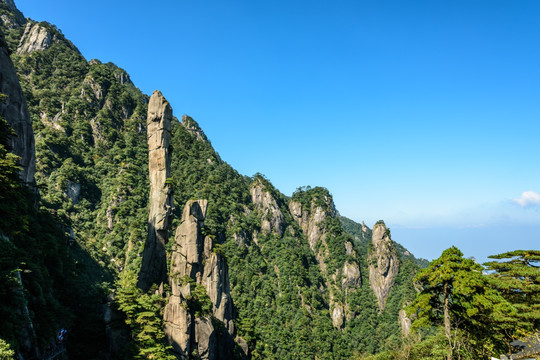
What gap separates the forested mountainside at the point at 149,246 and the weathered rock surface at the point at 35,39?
557 millimetres

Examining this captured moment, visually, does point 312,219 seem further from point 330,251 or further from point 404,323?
point 404,323

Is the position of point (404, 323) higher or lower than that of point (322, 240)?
lower

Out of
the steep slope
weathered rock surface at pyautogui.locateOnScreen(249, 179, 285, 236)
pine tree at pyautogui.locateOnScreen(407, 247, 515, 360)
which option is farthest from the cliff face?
pine tree at pyautogui.locateOnScreen(407, 247, 515, 360)

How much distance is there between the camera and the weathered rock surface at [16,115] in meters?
27.4

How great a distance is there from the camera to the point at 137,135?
9556 centimetres

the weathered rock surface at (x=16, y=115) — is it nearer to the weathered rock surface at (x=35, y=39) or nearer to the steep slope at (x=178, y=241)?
the steep slope at (x=178, y=241)

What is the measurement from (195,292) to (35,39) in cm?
11308

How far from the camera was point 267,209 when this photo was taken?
12212cm

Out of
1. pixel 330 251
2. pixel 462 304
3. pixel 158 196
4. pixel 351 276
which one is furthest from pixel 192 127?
pixel 462 304

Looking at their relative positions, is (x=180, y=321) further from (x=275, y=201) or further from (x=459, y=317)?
(x=275, y=201)

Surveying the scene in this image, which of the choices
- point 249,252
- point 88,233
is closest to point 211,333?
point 88,233

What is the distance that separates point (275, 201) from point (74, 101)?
80020mm

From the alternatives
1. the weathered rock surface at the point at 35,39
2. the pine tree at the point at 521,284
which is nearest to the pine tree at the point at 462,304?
the pine tree at the point at 521,284

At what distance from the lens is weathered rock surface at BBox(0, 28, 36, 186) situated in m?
27.4
